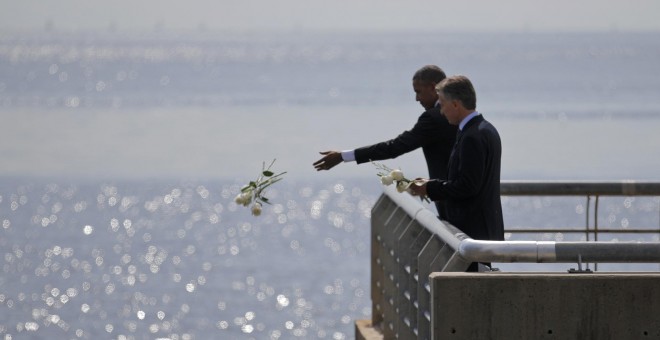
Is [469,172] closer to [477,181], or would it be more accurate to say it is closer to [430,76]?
[477,181]

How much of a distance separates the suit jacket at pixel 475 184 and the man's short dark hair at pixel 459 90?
0.08 metres

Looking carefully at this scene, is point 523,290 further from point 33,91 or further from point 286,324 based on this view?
point 33,91

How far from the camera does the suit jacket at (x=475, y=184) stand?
7703 mm

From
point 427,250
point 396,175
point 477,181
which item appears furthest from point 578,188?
point 427,250

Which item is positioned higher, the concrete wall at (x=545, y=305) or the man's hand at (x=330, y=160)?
the man's hand at (x=330, y=160)

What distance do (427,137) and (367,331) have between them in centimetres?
186

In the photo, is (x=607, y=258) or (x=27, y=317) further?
(x=27, y=317)

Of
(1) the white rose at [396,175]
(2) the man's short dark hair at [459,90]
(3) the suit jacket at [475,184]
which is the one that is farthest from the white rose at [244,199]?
(2) the man's short dark hair at [459,90]

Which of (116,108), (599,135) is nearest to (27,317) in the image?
(599,135)

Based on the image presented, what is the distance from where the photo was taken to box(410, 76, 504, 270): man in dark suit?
7711 mm

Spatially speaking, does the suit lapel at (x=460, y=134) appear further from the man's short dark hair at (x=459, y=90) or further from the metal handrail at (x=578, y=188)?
the metal handrail at (x=578, y=188)

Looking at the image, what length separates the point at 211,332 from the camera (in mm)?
22922

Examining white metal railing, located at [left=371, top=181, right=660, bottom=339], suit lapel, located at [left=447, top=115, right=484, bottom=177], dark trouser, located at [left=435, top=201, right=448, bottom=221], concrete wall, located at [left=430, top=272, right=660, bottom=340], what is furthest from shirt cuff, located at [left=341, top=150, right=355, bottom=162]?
concrete wall, located at [left=430, top=272, right=660, bottom=340]

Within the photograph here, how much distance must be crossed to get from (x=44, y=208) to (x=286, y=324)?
1578 centimetres
